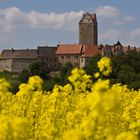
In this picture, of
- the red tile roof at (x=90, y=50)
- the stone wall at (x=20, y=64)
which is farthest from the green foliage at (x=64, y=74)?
the stone wall at (x=20, y=64)

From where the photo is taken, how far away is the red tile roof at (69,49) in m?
115

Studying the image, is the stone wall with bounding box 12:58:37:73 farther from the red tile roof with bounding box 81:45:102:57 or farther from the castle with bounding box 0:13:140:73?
the red tile roof with bounding box 81:45:102:57

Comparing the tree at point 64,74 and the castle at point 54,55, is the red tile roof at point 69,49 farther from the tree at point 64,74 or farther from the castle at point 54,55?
the tree at point 64,74

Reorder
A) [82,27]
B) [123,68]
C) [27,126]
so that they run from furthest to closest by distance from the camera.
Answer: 1. [82,27]
2. [123,68]
3. [27,126]

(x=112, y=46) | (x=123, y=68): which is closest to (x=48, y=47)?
(x=112, y=46)

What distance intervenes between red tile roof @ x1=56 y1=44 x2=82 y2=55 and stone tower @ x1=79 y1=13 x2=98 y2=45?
62.5 ft

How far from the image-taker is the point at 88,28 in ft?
454

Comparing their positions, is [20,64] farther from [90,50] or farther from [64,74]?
[64,74]

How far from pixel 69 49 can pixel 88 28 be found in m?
23.1

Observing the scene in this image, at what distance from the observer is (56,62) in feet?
387

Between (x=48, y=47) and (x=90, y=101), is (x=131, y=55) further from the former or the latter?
(x=90, y=101)

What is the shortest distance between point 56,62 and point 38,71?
93.7 feet

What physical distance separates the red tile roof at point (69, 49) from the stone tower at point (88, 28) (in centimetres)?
1905

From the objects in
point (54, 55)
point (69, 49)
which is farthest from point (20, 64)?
point (69, 49)
